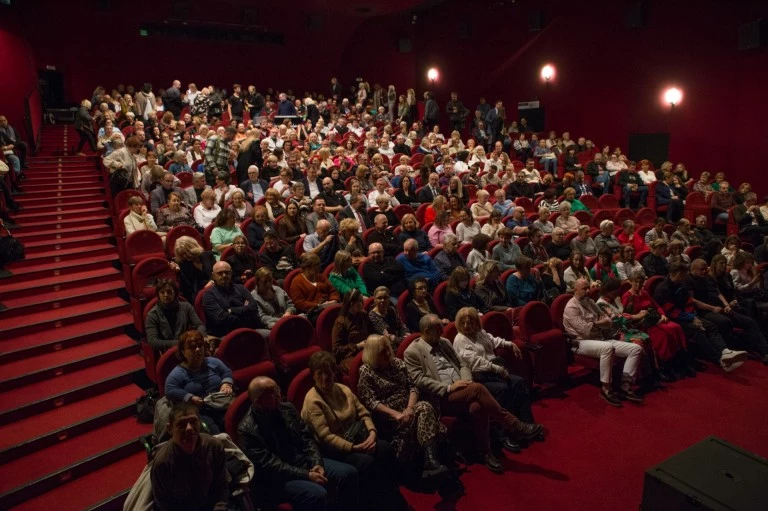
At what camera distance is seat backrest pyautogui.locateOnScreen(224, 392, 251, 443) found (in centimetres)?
247

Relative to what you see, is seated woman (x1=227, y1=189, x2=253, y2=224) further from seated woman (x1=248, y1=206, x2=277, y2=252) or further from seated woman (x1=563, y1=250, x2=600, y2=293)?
seated woman (x1=563, y1=250, x2=600, y2=293)

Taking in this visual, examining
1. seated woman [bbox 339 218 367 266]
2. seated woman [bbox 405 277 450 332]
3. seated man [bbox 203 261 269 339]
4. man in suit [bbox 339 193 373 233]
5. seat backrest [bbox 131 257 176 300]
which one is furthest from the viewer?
man in suit [bbox 339 193 373 233]

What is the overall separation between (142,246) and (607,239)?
15.5ft

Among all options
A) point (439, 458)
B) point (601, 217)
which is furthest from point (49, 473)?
point (601, 217)

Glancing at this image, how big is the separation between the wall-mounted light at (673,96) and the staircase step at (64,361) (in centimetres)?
975

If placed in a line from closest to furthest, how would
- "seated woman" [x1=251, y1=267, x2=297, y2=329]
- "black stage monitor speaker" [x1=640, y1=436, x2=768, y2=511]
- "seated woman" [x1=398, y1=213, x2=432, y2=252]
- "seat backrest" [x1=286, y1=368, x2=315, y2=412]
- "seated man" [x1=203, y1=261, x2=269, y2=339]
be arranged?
"black stage monitor speaker" [x1=640, y1=436, x2=768, y2=511] → "seat backrest" [x1=286, y1=368, x2=315, y2=412] → "seated man" [x1=203, y1=261, x2=269, y2=339] → "seated woman" [x1=251, y1=267, x2=297, y2=329] → "seated woman" [x1=398, y1=213, x2=432, y2=252]

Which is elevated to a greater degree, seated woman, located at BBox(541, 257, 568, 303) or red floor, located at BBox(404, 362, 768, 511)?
seated woman, located at BBox(541, 257, 568, 303)

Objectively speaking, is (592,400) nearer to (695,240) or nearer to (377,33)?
(695,240)

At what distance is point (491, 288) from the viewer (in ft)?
13.5

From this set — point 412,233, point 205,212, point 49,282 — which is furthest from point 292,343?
point 49,282

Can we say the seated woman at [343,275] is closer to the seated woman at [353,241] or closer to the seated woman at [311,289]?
the seated woman at [311,289]

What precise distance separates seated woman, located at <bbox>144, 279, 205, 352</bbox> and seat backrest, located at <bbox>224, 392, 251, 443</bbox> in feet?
2.48

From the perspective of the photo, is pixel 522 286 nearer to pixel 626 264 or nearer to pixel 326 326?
pixel 626 264

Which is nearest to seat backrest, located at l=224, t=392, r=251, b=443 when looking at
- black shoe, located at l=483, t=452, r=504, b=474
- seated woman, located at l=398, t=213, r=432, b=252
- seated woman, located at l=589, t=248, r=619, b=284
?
black shoe, located at l=483, t=452, r=504, b=474
